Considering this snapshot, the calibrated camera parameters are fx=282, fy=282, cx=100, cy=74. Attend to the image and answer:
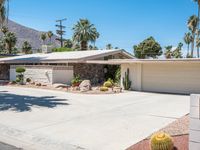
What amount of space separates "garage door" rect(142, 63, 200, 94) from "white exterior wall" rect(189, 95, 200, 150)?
15.0 m

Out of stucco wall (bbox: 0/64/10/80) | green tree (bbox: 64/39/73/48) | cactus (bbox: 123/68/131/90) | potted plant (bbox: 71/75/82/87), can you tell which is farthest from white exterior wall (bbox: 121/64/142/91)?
green tree (bbox: 64/39/73/48)

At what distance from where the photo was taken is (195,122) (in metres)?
5.93

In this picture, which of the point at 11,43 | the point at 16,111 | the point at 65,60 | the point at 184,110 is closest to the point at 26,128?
the point at 16,111

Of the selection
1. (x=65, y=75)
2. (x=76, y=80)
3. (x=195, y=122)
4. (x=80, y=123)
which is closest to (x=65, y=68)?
(x=65, y=75)

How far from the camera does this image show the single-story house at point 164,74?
20.2 m

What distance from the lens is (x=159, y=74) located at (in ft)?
71.8

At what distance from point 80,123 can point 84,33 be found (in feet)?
143

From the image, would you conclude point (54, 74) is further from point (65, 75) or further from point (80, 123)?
point (80, 123)

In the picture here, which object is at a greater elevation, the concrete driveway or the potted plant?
the potted plant

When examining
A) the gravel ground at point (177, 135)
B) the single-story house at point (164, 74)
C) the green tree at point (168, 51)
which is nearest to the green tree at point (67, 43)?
the green tree at point (168, 51)

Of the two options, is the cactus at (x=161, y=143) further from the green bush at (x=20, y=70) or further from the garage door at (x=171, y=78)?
the green bush at (x=20, y=70)

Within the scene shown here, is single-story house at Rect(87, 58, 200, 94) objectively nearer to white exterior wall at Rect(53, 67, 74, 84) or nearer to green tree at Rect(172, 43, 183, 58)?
white exterior wall at Rect(53, 67, 74, 84)

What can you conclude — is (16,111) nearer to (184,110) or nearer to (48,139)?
(48,139)

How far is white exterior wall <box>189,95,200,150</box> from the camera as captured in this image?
5855 millimetres
